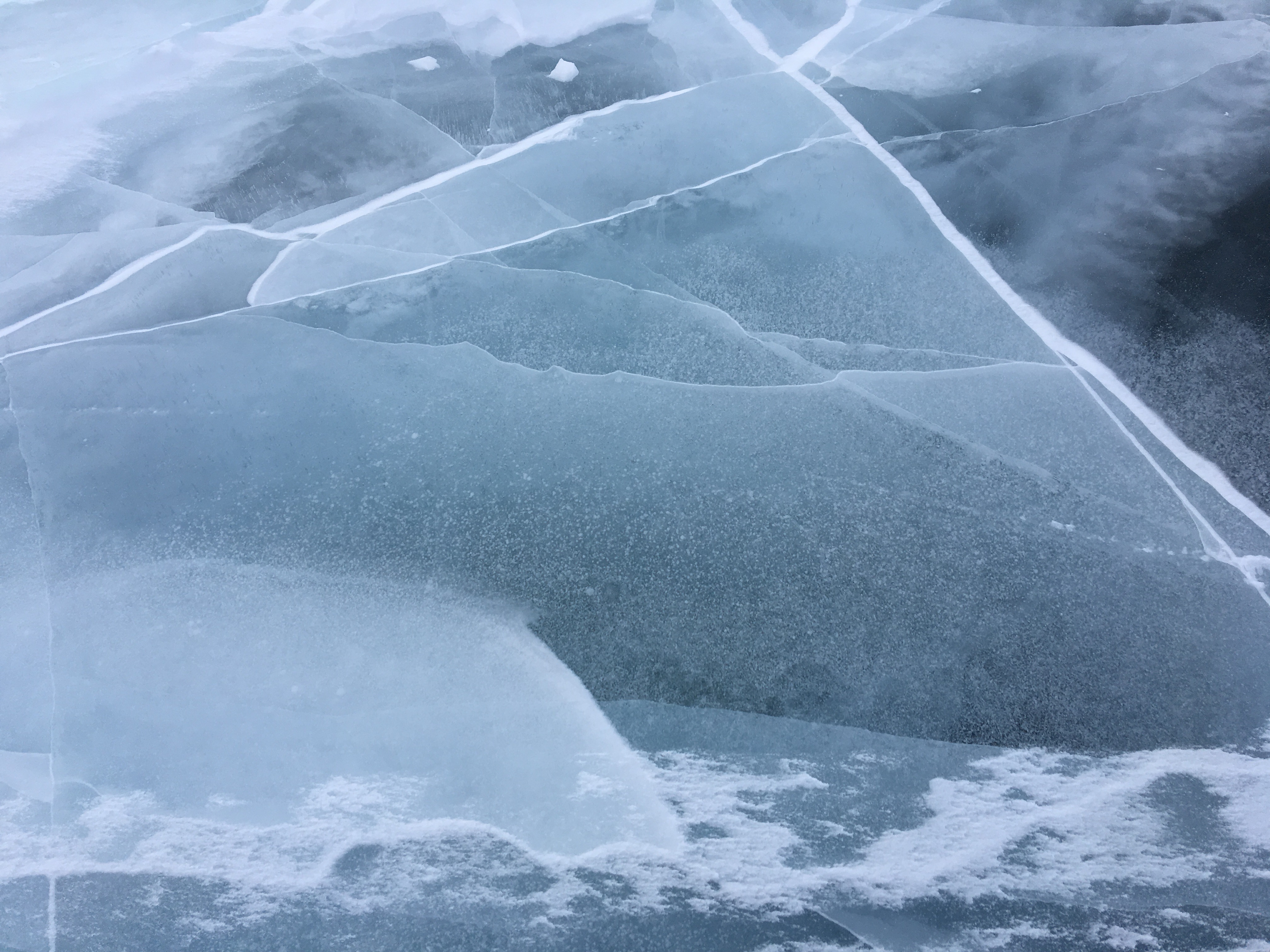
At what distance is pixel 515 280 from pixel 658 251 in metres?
0.25

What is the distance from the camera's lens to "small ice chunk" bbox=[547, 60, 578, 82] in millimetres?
1703

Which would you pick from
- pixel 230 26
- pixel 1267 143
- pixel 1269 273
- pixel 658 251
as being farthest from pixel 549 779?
pixel 230 26

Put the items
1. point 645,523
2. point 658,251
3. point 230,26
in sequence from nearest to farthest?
1. point 645,523
2. point 658,251
3. point 230,26

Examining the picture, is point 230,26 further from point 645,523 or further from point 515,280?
point 645,523

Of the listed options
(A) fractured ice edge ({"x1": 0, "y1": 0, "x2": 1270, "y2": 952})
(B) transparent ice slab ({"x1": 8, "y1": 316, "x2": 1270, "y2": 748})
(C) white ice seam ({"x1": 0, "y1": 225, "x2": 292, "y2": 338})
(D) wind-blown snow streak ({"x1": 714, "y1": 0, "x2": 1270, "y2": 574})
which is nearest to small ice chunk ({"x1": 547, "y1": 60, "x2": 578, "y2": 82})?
(A) fractured ice edge ({"x1": 0, "y1": 0, "x2": 1270, "y2": 952})

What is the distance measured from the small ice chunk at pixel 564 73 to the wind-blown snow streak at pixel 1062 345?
0.39 m

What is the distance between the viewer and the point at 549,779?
90 cm

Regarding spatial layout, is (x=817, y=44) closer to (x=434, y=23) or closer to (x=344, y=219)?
(x=434, y=23)

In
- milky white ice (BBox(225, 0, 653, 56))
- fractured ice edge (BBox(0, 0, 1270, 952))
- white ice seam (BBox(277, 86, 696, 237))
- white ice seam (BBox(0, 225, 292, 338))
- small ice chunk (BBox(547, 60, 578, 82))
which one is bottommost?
fractured ice edge (BBox(0, 0, 1270, 952))

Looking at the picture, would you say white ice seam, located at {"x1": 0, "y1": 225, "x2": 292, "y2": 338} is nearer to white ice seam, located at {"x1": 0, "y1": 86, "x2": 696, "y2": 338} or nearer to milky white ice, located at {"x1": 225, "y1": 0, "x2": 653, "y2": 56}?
white ice seam, located at {"x1": 0, "y1": 86, "x2": 696, "y2": 338}

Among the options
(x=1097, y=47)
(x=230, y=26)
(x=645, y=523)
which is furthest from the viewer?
(x=230, y=26)

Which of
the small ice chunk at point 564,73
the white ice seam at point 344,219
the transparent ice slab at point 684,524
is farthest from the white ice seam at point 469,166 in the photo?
the transparent ice slab at point 684,524

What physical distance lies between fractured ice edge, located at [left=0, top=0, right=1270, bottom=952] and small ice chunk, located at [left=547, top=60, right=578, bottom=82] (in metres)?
0.06

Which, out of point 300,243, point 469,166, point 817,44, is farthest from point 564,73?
point 300,243
